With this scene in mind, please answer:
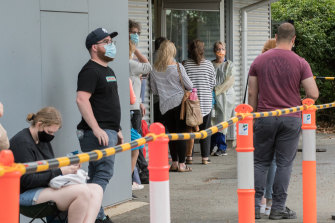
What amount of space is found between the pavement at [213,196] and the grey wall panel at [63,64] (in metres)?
0.99

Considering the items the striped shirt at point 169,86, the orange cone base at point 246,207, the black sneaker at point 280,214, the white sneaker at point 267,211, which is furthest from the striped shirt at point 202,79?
the orange cone base at point 246,207

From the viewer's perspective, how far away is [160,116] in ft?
35.7

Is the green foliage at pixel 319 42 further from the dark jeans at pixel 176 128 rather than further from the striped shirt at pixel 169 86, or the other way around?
the striped shirt at pixel 169 86

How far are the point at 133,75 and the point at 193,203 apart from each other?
172cm

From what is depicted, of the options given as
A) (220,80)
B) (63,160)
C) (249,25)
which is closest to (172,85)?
(220,80)

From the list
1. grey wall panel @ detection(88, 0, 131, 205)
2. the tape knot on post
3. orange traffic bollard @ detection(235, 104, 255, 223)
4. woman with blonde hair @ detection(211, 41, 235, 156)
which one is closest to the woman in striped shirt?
woman with blonde hair @ detection(211, 41, 235, 156)

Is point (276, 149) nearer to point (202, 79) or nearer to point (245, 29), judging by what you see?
point (202, 79)

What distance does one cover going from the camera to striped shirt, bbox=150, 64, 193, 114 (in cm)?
1029

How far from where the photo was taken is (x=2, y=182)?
Answer: 2.93 meters

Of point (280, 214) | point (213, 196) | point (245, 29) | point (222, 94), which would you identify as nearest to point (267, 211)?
point (280, 214)

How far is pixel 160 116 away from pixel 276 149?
384 centimetres

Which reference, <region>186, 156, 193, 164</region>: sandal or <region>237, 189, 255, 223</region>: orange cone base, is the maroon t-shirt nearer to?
<region>237, 189, 255, 223</region>: orange cone base

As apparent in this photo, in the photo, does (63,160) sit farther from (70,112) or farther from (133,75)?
(133,75)

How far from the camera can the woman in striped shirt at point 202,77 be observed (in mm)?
11094
